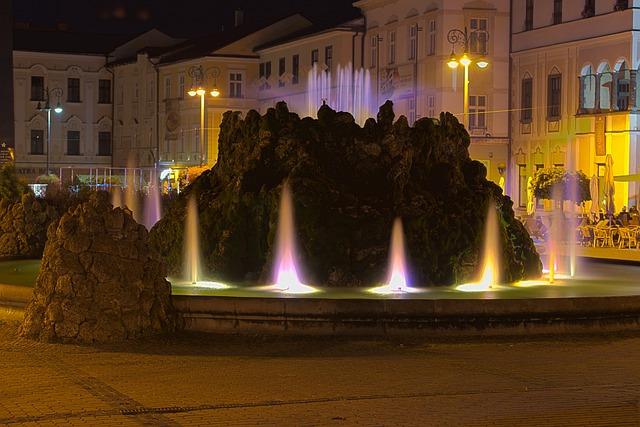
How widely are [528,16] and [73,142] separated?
44.1 m

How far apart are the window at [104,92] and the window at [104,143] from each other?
2.32 meters

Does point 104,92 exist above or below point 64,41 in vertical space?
below

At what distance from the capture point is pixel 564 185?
116 feet

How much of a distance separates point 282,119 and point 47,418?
9.93 m

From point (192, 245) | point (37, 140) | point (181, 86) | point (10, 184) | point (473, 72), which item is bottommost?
point (192, 245)

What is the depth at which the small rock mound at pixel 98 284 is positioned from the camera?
12406mm

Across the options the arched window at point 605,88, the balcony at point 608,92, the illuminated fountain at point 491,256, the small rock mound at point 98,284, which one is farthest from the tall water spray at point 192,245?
the arched window at point 605,88

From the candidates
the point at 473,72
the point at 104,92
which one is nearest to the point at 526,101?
the point at 473,72

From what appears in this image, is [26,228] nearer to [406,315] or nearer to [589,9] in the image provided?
[406,315]

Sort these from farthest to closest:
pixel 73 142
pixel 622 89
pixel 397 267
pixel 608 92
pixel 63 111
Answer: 1. pixel 73 142
2. pixel 63 111
3. pixel 608 92
4. pixel 622 89
5. pixel 397 267

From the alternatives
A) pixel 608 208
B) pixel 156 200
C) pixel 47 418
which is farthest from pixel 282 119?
pixel 608 208

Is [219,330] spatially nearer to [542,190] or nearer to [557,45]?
[542,190]

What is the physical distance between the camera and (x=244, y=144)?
709 inches

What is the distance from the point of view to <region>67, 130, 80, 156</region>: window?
86.6 m
